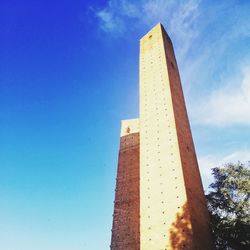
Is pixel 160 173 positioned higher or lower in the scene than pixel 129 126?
lower

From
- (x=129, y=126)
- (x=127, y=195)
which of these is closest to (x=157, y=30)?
(x=129, y=126)

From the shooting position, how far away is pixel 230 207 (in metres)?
11.0

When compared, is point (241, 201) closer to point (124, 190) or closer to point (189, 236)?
point (189, 236)

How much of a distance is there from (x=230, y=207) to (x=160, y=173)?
3996 mm

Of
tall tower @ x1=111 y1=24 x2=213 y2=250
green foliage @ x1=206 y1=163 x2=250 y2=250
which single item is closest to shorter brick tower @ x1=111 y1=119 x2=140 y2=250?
tall tower @ x1=111 y1=24 x2=213 y2=250

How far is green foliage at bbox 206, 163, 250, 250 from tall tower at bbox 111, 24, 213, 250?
121 centimetres

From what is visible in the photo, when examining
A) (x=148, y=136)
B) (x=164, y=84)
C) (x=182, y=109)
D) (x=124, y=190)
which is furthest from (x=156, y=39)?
(x=124, y=190)

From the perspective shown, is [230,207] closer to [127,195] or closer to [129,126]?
[127,195]

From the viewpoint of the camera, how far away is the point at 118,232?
40.4 ft

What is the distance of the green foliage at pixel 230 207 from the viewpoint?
9555 mm

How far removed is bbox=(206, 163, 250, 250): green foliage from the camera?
9555 mm

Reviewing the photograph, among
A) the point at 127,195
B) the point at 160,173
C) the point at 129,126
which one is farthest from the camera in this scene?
the point at 129,126

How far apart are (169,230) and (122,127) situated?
9609 millimetres

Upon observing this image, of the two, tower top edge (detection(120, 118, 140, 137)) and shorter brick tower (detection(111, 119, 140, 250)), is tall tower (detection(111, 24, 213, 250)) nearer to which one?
shorter brick tower (detection(111, 119, 140, 250))
